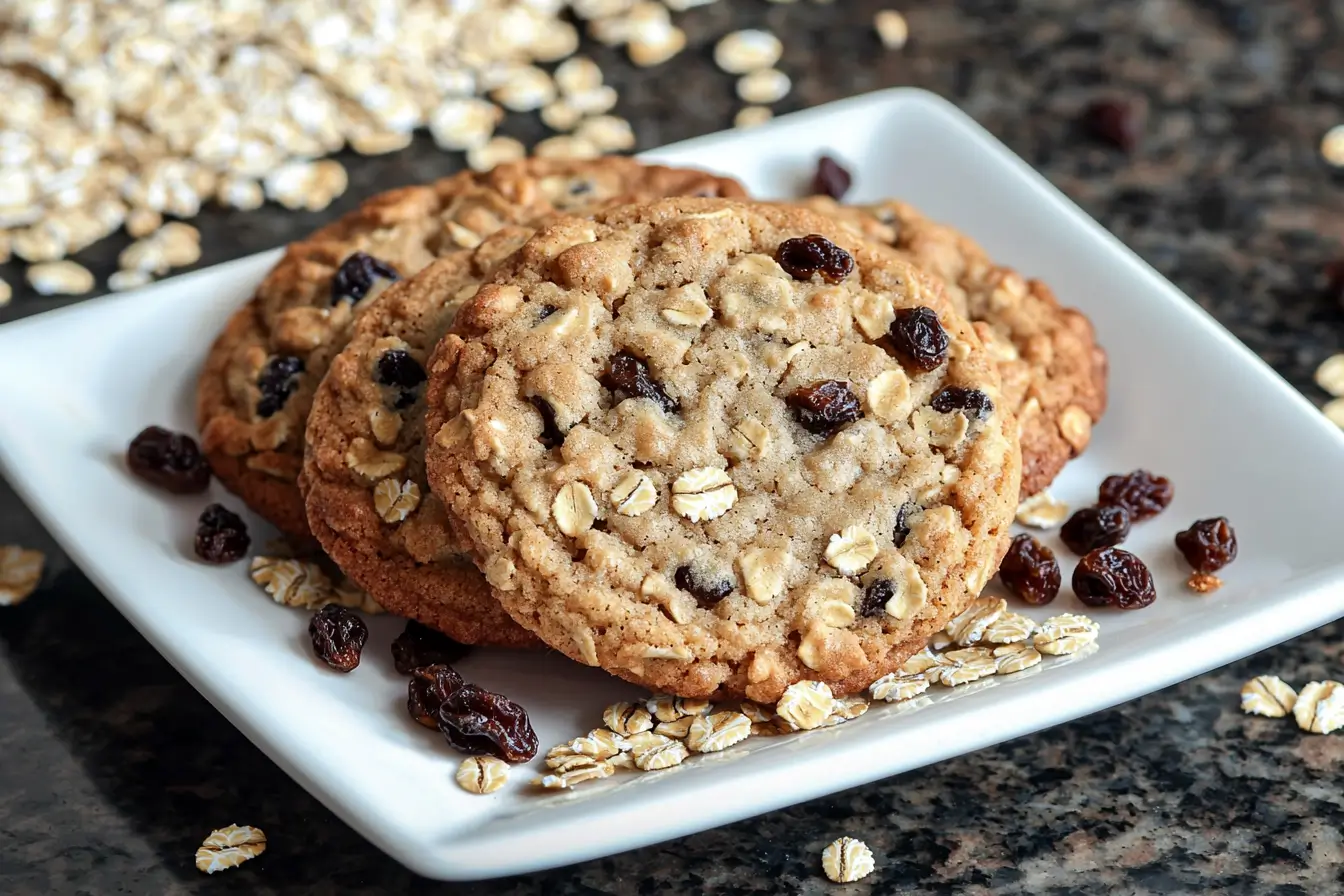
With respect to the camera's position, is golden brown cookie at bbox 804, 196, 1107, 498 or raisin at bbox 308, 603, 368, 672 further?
golden brown cookie at bbox 804, 196, 1107, 498

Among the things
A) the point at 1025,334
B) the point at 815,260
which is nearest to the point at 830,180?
the point at 1025,334

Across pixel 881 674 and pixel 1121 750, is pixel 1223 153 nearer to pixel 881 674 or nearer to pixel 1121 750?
pixel 1121 750

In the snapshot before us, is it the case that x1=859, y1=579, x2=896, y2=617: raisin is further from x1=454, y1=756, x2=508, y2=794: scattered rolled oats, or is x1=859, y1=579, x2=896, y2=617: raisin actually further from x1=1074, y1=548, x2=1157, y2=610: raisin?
x1=454, y1=756, x2=508, y2=794: scattered rolled oats

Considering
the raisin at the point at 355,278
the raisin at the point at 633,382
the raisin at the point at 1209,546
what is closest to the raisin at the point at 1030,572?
the raisin at the point at 1209,546

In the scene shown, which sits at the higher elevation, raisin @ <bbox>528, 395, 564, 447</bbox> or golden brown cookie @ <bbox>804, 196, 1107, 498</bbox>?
raisin @ <bbox>528, 395, 564, 447</bbox>

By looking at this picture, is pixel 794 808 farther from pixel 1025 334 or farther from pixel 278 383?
pixel 278 383

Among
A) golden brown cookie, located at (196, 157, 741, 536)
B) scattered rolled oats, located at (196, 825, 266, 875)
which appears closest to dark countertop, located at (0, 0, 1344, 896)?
scattered rolled oats, located at (196, 825, 266, 875)
